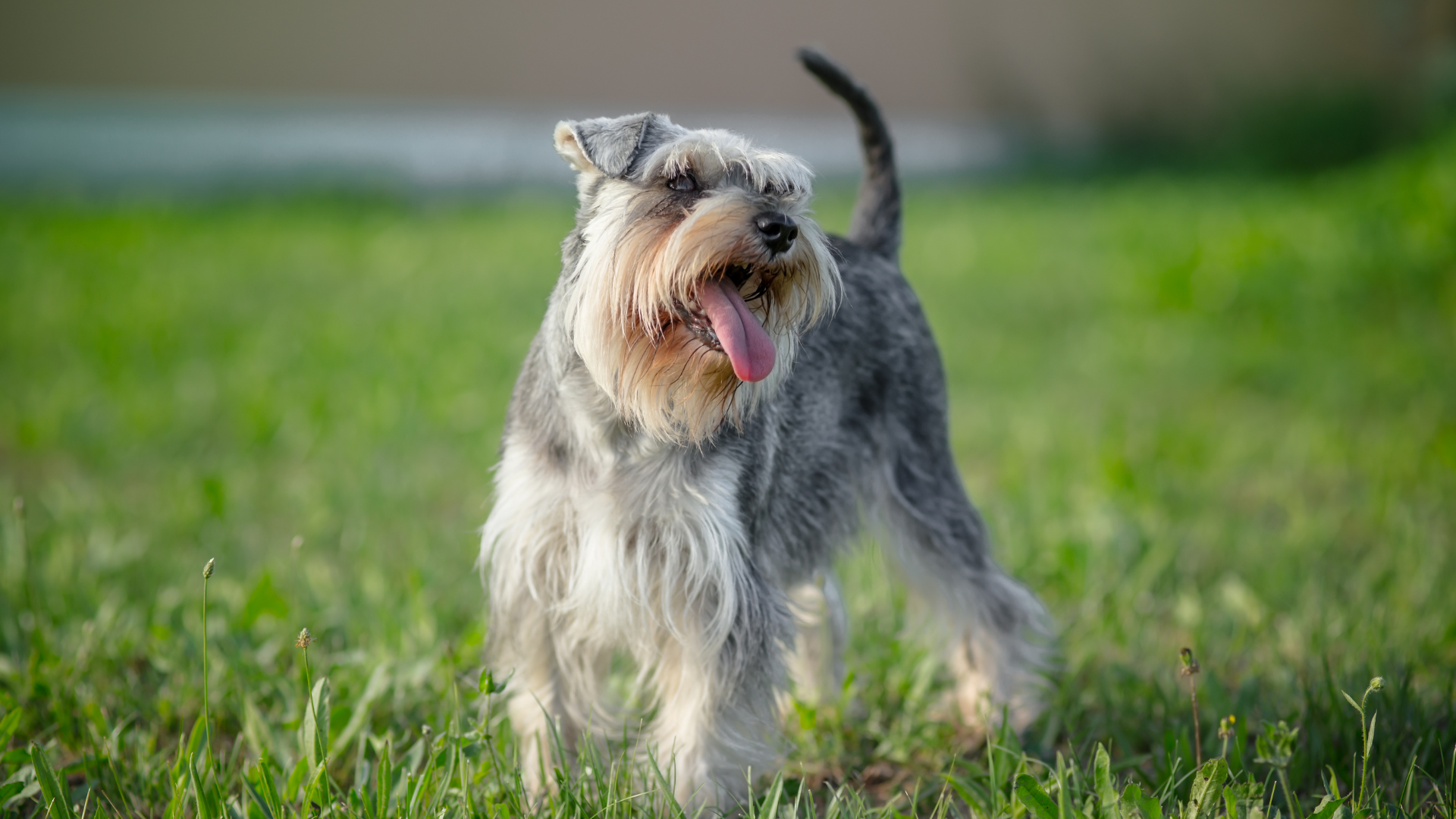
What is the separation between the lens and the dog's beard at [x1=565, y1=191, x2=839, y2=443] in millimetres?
2688

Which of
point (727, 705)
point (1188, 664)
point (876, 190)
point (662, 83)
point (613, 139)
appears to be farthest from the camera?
point (662, 83)

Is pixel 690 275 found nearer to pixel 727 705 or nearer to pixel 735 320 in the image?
pixel 735 320

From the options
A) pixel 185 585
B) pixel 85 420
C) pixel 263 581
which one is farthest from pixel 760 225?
pixel 85 420

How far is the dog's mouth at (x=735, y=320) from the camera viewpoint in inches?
106

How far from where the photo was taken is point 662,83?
54.3 ft

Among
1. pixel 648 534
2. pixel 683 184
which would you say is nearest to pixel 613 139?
pixel 683 184

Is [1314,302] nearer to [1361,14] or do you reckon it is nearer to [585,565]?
[585,565]

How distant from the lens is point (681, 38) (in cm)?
1669

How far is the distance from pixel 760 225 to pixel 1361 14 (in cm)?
2167

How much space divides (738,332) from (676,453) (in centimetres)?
43

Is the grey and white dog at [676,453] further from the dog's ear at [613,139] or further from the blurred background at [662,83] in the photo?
the blurred background at [662,83]

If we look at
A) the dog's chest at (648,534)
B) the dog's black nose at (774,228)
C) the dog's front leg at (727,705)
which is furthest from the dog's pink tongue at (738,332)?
the dog's front leg at (727,705)

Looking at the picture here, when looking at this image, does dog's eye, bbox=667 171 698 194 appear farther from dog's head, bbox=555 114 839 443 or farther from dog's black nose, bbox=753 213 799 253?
dog's black nose, bbox=753 213 799 253

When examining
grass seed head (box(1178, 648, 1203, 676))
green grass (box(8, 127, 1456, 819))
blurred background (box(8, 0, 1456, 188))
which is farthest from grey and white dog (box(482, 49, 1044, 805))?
blurred background (box(8, 0, 1456, 188))
